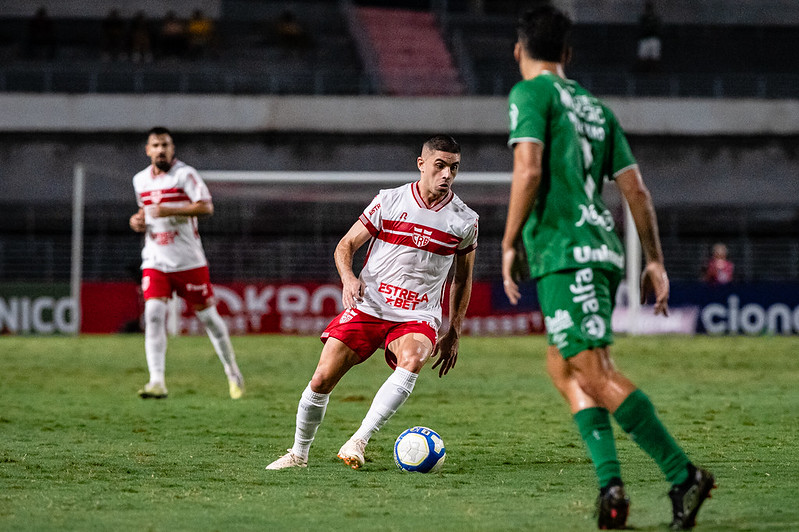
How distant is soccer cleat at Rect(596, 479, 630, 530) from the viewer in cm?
423

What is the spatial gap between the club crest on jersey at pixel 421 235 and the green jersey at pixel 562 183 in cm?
196

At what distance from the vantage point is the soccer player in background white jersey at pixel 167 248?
9.95 metres

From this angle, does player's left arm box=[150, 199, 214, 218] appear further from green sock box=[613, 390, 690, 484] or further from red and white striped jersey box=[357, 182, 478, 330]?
green sock box=[613, 390, 690, 484]

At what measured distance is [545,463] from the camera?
6336 millimetres

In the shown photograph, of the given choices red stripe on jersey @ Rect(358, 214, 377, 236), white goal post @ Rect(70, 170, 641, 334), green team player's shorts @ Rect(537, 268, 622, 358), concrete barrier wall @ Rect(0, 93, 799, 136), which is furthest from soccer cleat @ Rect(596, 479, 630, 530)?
concrete barrier wall @ Rect(0, 93, 799, 136)

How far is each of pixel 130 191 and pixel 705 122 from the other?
1539 centimetres

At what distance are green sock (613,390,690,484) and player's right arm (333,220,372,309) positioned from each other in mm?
1907

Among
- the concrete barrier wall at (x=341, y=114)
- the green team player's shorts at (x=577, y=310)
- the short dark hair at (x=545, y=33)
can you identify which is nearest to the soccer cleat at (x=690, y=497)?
the green team player's shorts at (x=577, y=310)

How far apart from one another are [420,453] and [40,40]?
89.8 ft

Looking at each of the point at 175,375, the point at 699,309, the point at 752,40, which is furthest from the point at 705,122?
the point at 175,375

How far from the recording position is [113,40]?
30.6 metres

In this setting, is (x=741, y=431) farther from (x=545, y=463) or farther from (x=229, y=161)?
(x=229, y=161)

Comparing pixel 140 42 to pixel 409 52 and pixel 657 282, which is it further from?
pixel 657 282

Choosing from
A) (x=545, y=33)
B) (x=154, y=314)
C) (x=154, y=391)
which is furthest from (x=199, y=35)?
(x=545, y=33)
